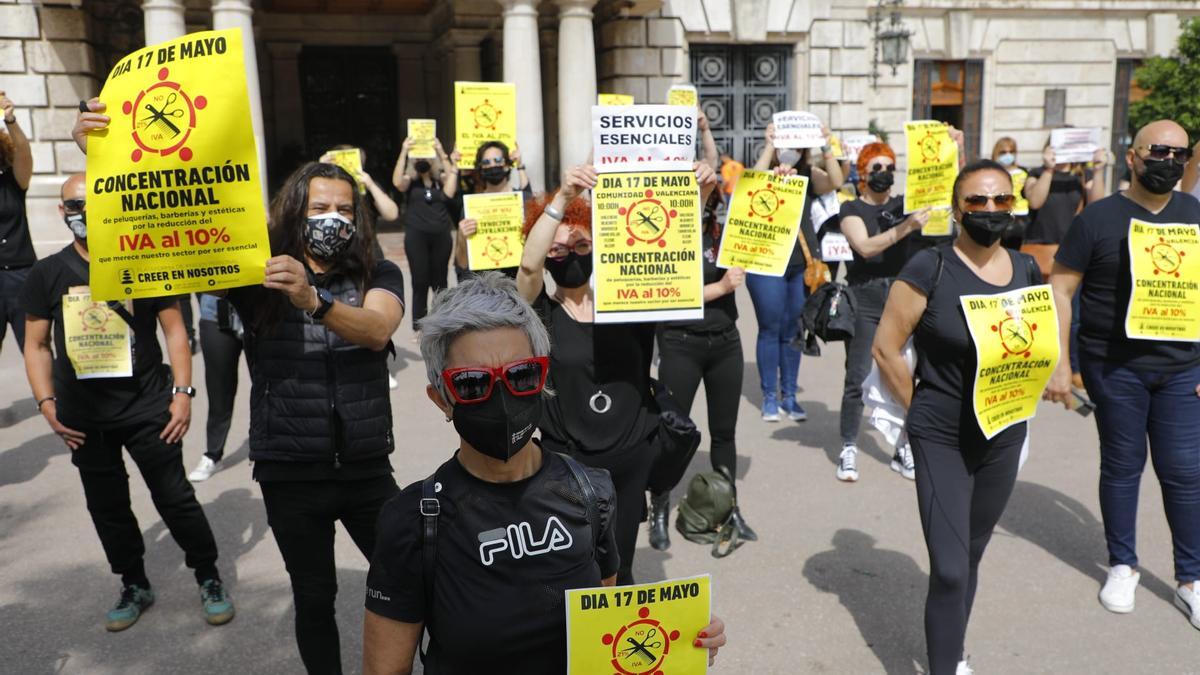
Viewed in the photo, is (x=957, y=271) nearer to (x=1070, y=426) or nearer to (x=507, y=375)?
(x=507, y=375)

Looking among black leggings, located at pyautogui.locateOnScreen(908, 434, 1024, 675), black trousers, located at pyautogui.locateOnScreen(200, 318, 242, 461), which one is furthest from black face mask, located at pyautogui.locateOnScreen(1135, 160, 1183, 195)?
black trousers, located at pyautogui.locateOnScreen(200, 318, 242, 461)

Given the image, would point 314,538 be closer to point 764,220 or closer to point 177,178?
point 177,178

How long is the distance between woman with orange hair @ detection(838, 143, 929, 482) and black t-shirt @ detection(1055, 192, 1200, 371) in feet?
5.72

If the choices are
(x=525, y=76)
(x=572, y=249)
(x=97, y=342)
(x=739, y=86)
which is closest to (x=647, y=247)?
(x=572, y=249)

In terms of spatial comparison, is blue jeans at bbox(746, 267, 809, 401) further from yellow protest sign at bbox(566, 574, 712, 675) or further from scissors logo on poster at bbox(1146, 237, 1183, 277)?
yellow protest sign at bbox(566, 574, 712, 675)

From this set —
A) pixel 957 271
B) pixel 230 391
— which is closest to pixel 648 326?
pixel 957 271

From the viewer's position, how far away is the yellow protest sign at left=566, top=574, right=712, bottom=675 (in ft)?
6.20

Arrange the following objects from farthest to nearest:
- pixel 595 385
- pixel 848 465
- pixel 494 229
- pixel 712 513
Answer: pixel 494 229, pixel 848 465, pixel 712 513, pixel 595 385

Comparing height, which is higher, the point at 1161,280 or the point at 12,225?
the point at 12,225

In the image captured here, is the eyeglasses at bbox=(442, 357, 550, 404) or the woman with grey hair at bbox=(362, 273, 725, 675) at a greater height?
the eyeglasses at bbox=(442, 357, 550, 404)

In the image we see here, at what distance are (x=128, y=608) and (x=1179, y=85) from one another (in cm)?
1993

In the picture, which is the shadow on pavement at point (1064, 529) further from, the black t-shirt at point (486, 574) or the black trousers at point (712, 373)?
the black t-shirt at point (486, 574)

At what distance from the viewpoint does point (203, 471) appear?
6234 mm

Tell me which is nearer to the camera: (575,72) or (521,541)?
(521,541)
